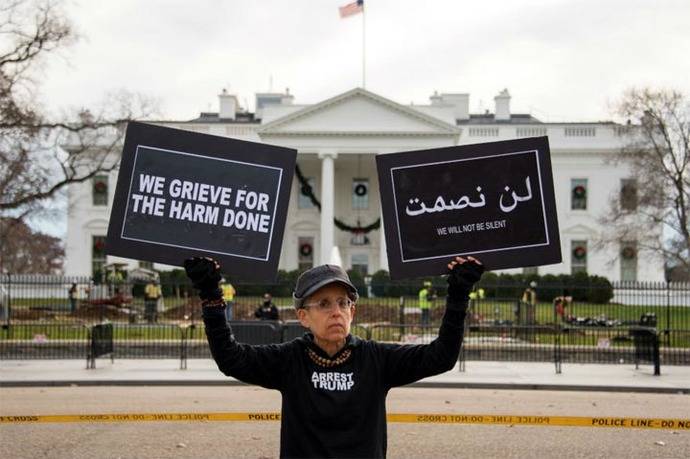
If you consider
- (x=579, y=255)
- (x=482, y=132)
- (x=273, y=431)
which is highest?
(x=482, y=132)

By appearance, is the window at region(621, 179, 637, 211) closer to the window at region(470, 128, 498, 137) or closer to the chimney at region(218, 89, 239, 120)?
the window at region(470, 128, 498, 137)

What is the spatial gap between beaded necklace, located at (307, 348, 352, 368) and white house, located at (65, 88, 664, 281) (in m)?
53.1

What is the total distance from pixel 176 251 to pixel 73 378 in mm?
10947

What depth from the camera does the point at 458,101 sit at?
68688mm

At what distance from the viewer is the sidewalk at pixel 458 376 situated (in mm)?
13445

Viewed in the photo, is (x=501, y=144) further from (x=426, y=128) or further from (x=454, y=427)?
(x=426, y=128)

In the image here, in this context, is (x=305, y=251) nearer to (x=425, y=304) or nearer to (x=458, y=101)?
(x=458, y=101)

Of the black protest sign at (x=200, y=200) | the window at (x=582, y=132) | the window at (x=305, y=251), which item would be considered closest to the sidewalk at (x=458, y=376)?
the black protest sign at (x=200, y=200)

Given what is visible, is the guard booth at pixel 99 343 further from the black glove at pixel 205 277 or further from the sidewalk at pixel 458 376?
the black glove at pixel 205 277

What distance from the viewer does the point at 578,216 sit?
61.7 meters

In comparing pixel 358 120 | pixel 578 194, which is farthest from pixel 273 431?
pixel 578 194

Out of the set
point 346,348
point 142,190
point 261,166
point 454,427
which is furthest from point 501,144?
point 454,427

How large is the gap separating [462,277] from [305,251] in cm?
5781

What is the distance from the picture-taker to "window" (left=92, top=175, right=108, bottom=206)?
58831mm
